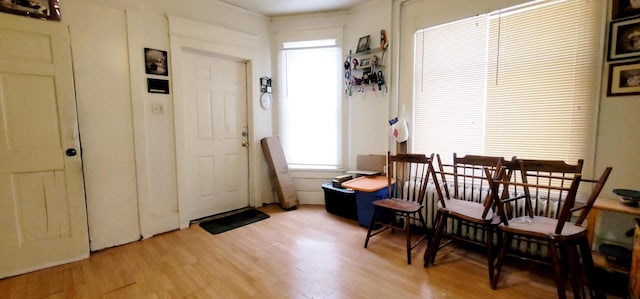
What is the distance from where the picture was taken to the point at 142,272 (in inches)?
83.3

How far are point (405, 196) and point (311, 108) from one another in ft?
5.64

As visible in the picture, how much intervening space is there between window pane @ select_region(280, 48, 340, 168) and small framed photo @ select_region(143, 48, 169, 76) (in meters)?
1.47

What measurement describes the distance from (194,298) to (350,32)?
10.4ft

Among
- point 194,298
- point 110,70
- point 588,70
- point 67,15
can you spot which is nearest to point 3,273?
point 194,298

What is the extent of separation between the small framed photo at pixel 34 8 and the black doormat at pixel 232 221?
224 centimetres

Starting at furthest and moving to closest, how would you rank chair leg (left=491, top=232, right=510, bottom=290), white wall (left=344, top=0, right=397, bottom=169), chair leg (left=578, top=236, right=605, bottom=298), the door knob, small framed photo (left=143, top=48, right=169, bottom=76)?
1. white wall (left=344, top=0, right=397, bottom=169)
2. small framed photo (left=143, top=48, right=169, bottom=76)
3. the door knob
4. chair leg (left=491, top=232, right=510, bottom=290)
5. chair leg (left=578, top=236, right=605, bottom=298)

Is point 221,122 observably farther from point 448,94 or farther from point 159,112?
point 448,94

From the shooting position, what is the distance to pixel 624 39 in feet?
6.23

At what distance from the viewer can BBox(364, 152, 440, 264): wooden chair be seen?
233 centimetres

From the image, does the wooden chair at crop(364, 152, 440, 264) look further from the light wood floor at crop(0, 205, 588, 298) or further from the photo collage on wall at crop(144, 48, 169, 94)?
the photo collage on wall at crop(144, 48, 169, 94)

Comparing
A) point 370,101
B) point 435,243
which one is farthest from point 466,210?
point 370,101

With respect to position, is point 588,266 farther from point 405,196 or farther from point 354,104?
point 354,104

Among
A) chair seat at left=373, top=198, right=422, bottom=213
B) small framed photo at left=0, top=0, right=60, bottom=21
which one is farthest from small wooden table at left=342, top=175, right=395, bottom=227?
small framed photo at left=0, top=0, right=60, bottom=21

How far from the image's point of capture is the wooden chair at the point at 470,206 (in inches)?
75.9
